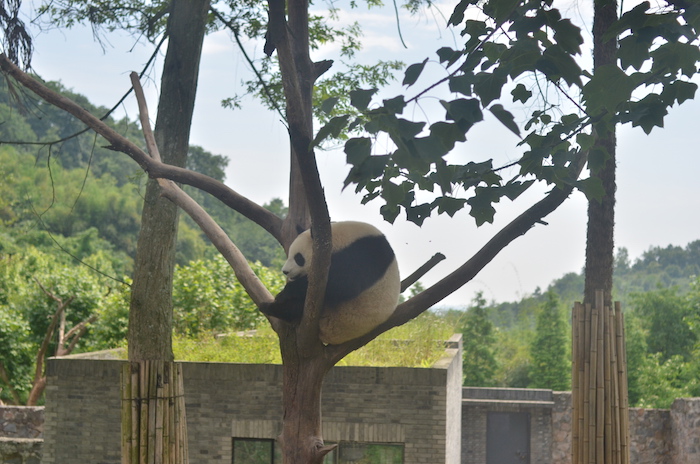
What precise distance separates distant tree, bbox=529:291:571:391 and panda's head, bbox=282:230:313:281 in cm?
1657

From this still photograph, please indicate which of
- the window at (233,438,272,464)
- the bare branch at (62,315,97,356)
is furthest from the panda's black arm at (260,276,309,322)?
the bare branch at (62,315,97,356)

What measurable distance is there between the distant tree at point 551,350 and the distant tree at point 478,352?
1.19 meters

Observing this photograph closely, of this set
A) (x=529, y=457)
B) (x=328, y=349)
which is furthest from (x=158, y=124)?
(x=529, y=457)

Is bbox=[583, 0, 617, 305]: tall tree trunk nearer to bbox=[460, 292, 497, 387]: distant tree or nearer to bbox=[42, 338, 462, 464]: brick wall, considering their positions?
bbox=[42, 338, 462, 464]: brick wall

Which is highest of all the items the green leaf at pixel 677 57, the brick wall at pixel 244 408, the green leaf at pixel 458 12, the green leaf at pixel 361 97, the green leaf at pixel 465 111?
the green leaf at pixel 458 12

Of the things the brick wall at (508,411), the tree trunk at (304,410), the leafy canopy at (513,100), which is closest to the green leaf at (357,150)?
the leafy canopy at (513,100)

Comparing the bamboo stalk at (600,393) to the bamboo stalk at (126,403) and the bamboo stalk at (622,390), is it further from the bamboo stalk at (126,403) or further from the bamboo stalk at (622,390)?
the bamboo stalk at (126,403)

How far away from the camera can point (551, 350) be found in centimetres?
1930

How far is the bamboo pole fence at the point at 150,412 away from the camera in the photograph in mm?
4395

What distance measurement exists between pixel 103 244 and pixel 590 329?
109 feet

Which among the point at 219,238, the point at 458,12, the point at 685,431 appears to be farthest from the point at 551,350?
the point at 458,12

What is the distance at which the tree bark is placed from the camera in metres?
6.24

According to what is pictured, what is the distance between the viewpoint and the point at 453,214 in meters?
3.30

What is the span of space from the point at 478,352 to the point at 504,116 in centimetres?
1846
